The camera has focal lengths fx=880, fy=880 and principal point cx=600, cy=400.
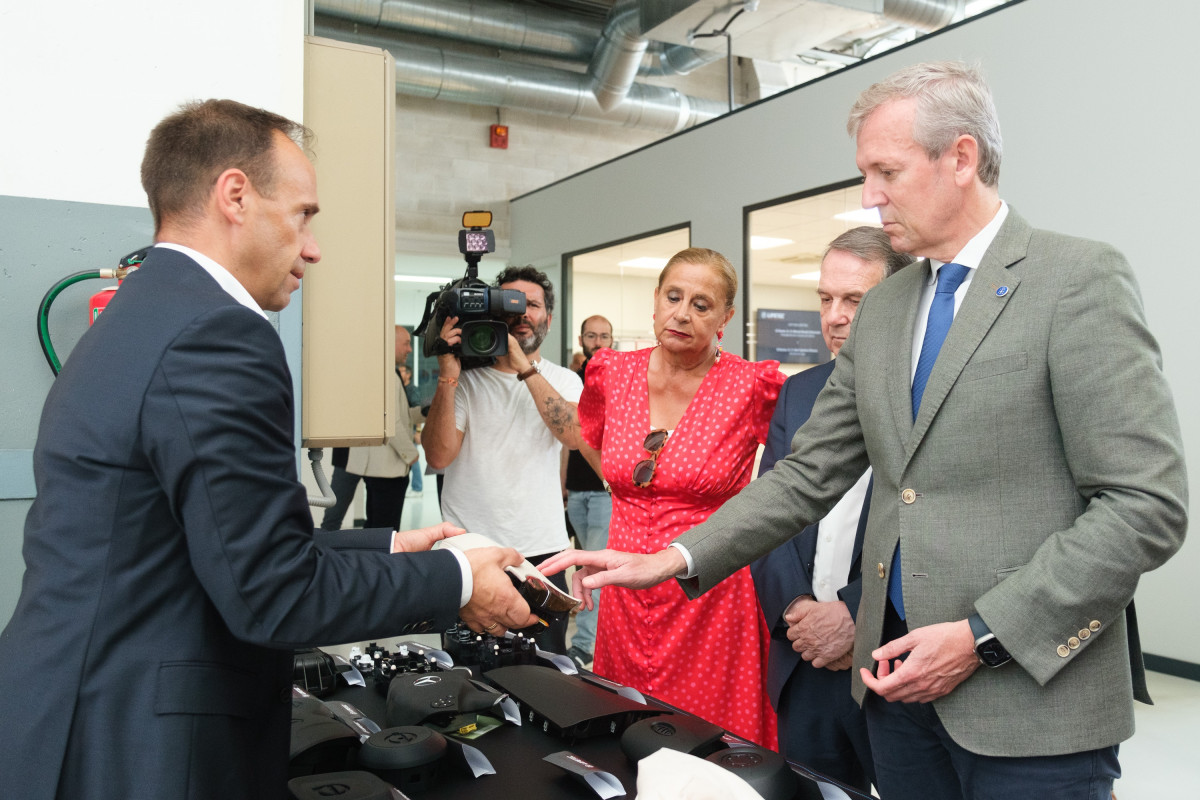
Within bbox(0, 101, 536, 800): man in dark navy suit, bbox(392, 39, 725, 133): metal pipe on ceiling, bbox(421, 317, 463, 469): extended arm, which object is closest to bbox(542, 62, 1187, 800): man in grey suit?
bbox(0, 101, 536, 800): man in dark navy suit

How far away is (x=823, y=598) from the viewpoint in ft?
5.76

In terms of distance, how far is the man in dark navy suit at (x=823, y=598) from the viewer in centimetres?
167

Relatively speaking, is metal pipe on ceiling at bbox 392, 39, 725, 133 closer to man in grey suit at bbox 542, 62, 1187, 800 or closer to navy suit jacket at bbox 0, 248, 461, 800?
man in grey suit at bbox 542, 62, 1187, 800

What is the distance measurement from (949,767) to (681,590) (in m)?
0.78

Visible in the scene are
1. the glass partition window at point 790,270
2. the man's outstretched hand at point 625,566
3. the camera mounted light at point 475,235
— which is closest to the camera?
the man's outstretched hand at point 625,566

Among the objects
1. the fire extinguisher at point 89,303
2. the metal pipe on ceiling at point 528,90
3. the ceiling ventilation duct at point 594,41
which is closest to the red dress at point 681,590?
the fire extinguisher at point 89,303

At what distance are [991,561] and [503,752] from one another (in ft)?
2.43

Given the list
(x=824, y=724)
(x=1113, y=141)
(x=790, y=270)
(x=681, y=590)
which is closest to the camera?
(x=824, y=724)

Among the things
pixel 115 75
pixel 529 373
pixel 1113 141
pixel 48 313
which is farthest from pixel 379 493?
pixel 1113 141

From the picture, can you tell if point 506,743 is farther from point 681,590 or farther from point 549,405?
point 549,405

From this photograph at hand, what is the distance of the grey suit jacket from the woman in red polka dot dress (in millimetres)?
699

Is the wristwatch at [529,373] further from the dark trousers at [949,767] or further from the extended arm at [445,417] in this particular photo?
the dark trousers at [949,767]

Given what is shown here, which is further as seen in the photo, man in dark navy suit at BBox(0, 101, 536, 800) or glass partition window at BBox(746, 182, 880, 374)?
glass partition window at BBox(746, 182, 880, 374)

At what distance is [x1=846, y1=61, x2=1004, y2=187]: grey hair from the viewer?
49.4 inches
